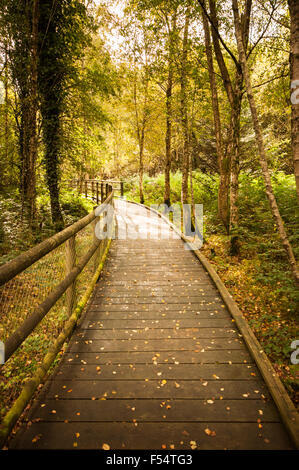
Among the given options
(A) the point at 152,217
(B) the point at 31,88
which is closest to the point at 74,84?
(B) the point at 31,88

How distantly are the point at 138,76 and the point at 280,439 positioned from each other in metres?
17.3

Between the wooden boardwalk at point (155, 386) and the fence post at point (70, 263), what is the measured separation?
0.39m

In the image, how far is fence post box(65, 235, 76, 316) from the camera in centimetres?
323

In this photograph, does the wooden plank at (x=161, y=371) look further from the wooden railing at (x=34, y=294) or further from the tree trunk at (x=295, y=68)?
the tree trunk at (x=295, y=68)

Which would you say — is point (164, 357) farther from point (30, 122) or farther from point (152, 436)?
point (30, 122)

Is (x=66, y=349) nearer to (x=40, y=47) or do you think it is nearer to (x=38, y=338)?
(x=38, y=338)

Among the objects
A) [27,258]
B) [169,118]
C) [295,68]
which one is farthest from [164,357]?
[169,118]

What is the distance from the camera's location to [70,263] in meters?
3.28

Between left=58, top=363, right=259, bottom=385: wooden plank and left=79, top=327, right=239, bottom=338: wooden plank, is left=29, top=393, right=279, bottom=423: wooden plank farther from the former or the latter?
left=79, top=327, right=239, bottom=338: wooden plank

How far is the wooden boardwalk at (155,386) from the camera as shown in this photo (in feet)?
6.53

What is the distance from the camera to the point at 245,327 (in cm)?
339

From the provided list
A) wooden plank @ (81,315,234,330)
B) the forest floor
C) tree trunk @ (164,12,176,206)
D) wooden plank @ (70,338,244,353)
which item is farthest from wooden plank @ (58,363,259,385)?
tree trunk @ (164,12,176,206)

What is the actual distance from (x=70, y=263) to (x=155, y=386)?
1835 millimetres

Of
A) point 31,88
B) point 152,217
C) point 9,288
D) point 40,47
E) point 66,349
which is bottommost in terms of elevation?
point 66,349
